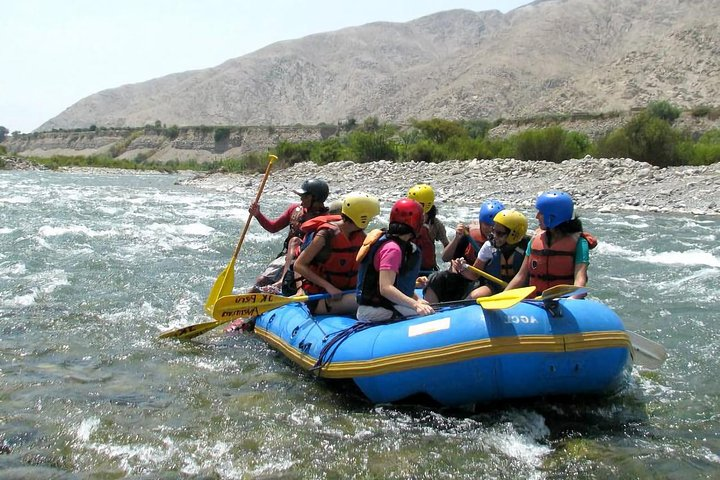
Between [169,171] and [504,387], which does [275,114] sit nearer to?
[169,171]

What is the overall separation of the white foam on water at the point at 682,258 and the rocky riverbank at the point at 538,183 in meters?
6.62

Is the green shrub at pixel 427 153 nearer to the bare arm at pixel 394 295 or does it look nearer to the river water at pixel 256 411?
the river water at pixel 256 411

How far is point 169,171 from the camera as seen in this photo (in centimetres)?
5547

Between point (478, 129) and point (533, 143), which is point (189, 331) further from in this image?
point (478, 129)

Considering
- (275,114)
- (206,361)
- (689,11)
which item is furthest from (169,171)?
(689,11)

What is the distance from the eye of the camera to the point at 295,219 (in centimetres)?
693

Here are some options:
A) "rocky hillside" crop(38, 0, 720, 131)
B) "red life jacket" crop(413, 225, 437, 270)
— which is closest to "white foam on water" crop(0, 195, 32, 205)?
"red life jacket" crop(413, 225, 437, 270)

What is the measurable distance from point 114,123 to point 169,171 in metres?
107

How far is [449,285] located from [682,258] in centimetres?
701

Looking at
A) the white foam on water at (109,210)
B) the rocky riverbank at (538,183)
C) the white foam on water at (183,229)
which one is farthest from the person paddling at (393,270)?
the rocky riverbank at (538,183)

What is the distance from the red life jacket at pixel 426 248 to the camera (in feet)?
21.3

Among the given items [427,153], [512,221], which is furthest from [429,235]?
[427,153]

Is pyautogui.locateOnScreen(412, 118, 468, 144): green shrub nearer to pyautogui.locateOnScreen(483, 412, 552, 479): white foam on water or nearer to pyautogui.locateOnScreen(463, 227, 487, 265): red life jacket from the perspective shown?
pyautogui.locateOnScreen(463, 227, 487, 265): red life jacket

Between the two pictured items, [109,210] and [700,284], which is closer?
[700,284]
